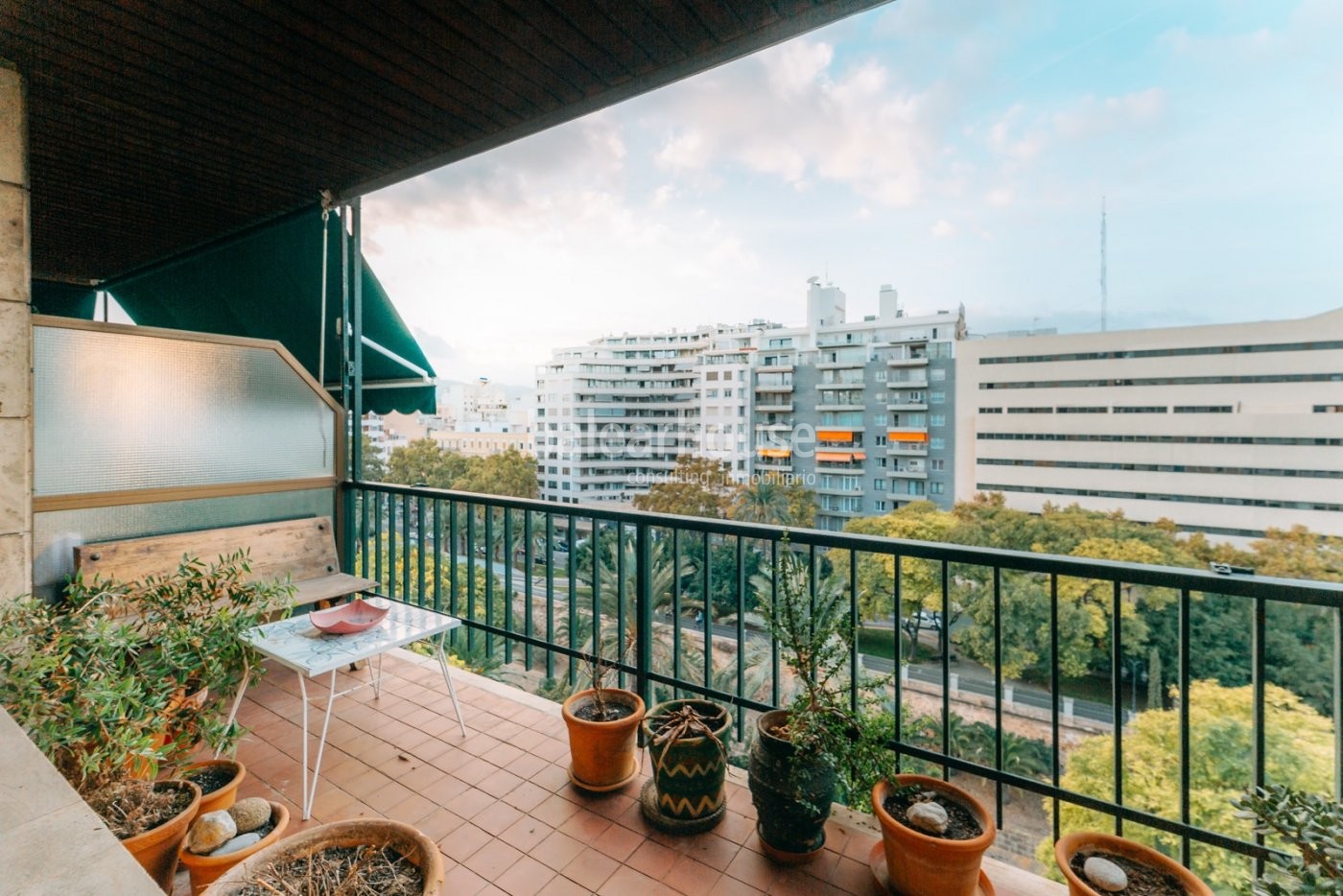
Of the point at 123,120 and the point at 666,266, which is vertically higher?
the point at 666,266

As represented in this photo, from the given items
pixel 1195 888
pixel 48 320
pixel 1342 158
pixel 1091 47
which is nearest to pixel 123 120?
pixel 48 320

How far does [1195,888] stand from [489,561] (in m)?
2.71

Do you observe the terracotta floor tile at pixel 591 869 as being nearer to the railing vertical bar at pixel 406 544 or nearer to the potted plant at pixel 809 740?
the potted plant at pixel 809 740

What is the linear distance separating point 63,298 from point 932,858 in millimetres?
9797

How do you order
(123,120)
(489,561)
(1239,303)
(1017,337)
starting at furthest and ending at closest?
(1017,337)
(1239,303)
(123,120)
(489,561)

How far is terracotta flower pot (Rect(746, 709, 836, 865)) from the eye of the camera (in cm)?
175

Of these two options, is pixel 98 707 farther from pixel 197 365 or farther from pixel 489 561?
pixel 197 365

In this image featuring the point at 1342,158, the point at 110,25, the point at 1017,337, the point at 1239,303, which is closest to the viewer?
the point at 110,25

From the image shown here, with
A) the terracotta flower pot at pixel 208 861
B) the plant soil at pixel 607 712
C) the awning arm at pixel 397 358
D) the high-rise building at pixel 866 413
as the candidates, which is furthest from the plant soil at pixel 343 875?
the high-rise building at pixel 866 413

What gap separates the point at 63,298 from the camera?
6.84m

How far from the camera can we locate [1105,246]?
135 ft

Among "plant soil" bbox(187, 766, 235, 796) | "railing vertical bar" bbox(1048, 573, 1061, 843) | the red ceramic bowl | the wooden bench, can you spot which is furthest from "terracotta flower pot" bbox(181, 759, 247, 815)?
"railing vertical bar" bbox(1048, 573, 1061, 843)

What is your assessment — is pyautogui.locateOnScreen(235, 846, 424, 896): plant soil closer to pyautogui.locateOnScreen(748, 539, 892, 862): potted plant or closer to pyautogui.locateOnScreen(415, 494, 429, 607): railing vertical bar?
pyautogui.locateOnScreen(748, 539, 892, 862): potted plant

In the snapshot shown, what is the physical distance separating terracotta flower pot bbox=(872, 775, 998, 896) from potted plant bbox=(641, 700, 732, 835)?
0.53 m
